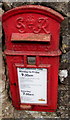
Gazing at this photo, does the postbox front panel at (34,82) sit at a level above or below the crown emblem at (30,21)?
below

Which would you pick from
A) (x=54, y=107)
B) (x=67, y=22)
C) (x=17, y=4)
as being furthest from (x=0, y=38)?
(x=54, y=107)

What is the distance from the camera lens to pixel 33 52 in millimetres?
1372

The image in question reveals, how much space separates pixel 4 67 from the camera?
1604 mm

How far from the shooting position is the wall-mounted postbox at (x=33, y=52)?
128cm

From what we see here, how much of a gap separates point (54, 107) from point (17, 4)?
898 millimetres

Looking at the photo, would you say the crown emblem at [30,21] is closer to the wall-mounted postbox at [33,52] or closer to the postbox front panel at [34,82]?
the wall-mounted postbox at [33,52]

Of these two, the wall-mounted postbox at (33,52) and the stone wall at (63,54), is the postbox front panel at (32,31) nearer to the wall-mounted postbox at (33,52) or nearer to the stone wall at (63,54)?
the wall-mounted postbox at (33,52)

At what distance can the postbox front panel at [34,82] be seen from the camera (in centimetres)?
142

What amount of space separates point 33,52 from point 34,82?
263mm

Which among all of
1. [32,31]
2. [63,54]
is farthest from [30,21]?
[63,54]

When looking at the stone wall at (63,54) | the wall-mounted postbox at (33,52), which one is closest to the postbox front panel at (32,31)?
the wall-mounted postbox at (33,52)

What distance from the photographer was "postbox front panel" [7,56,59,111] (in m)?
1.42

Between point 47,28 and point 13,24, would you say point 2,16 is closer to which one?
point 13,24

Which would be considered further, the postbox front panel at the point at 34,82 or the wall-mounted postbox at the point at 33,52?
the postbox front panel at the point at 34,82
